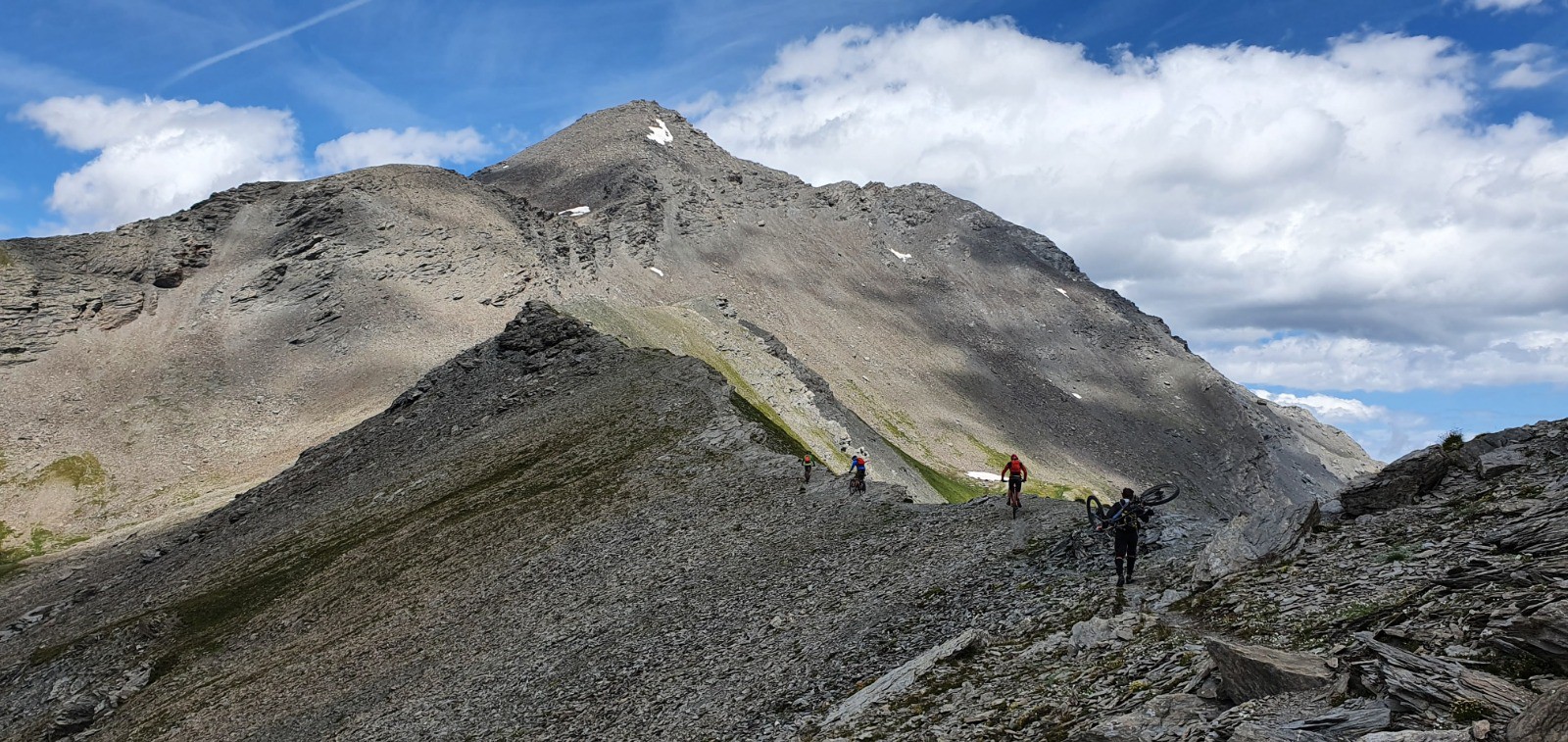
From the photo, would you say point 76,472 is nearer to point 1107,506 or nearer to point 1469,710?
point 1107,506

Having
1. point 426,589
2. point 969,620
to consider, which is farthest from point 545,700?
point 426,589

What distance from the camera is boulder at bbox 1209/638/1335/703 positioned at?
598 inches

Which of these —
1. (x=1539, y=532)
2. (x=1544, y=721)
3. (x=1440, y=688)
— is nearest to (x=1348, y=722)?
(x=1440, y=688)

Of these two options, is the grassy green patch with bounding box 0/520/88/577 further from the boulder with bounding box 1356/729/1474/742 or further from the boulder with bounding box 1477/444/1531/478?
the boulder with bounding box 1356/729/1474/742

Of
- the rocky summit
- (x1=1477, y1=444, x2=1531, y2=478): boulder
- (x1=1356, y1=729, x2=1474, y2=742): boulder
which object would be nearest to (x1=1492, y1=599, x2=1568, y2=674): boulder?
the rocky summit

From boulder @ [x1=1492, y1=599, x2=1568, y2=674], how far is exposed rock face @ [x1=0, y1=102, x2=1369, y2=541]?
210 feet

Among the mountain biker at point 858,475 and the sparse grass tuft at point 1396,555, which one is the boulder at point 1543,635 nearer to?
the sparse grass tuft at point 1396,555

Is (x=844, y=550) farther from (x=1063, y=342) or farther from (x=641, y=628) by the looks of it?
(x=1063, y=342)

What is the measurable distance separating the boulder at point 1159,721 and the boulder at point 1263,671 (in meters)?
0.58

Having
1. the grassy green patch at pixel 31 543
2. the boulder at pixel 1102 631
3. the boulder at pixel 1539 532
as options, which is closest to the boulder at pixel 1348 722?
the boulder at pixel 1539 532

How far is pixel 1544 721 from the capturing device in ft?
36.1

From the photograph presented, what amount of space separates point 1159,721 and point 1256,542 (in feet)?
33.1

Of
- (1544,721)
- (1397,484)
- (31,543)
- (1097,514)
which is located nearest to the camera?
(1544,721)

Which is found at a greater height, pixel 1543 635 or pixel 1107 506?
pixel 1107 506
